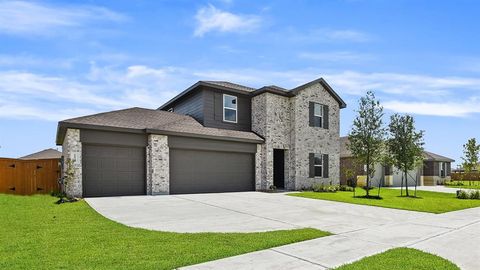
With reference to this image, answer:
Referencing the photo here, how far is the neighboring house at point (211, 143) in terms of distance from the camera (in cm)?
1489

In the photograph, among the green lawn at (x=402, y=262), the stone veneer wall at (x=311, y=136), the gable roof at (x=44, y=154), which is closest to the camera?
the green lawn at (x=402, y=262)

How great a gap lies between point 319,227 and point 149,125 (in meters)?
11.2

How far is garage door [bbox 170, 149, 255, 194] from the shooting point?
1700cm

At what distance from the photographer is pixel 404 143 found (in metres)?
19.8

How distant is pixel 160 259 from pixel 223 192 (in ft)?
44.3

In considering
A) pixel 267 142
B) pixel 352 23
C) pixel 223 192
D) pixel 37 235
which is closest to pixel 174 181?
pixel 223 192

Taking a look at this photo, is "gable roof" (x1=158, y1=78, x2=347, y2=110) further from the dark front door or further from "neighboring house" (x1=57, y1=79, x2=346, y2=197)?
the dark front door

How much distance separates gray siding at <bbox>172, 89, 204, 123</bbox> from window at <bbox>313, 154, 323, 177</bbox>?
8.74m

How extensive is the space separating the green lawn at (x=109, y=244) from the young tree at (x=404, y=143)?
15.0m

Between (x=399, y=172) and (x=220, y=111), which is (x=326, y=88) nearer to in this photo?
(x=220, y=111)

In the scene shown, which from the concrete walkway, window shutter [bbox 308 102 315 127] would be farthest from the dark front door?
the concrete walkway

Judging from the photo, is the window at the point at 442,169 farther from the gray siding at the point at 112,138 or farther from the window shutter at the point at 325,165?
the gray siding at the point at 112,138

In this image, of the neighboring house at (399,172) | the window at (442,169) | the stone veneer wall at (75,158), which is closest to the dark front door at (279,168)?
the neighboring house at (399,172)

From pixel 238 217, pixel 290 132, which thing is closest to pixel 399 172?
pixel 290 132
